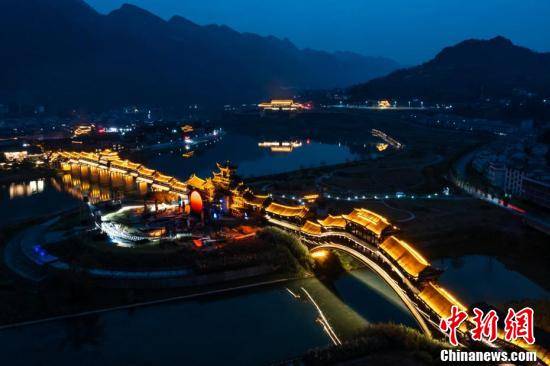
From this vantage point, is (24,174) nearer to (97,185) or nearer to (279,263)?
(97,185)

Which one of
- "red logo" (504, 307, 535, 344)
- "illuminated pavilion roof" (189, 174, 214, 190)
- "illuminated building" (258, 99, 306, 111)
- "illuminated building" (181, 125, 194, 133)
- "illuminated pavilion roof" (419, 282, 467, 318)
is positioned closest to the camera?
"red logo" (504, 307, 535, 344)

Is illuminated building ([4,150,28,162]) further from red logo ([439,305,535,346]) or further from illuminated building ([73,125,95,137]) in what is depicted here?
red logo ([439,305,535,346])

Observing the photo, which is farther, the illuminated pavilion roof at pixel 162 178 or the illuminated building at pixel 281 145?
the illuminated building at pixel 281 145

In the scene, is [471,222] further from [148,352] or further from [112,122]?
[112,122]

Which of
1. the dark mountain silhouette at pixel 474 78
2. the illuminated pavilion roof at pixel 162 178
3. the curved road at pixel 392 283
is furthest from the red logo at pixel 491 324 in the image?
the dark mountain silhouette at pixel 474 78

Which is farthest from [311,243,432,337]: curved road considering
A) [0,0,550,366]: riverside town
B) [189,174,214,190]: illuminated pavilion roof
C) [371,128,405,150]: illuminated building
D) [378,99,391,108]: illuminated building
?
[378,99,391,108]: illuminated building

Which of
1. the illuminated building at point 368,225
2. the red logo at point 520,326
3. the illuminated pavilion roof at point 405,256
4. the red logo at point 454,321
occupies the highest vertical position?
the illuminated building at point 368,225

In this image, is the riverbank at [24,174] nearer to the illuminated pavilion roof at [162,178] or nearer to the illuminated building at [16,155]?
the illuminated building at [16,155]
